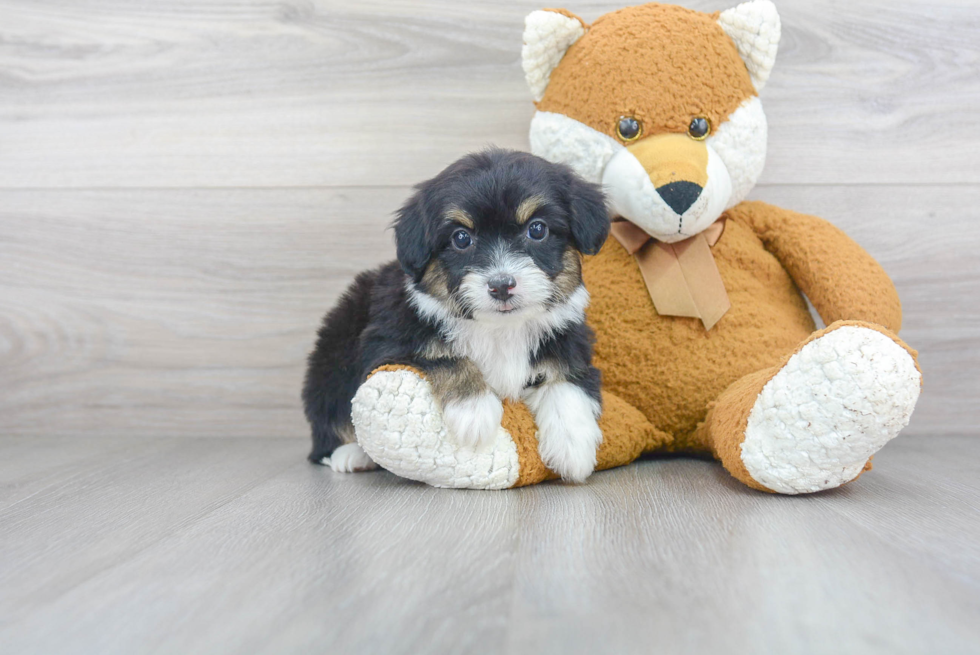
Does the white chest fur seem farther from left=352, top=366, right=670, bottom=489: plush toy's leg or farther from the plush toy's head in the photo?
the plush toy's head

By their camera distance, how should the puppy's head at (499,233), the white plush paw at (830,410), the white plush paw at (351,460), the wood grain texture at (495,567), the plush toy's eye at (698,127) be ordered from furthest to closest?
the white plush paw at (351,460), the plush toy's eye at (698,127), the puppy's head at (499,233), the white plush paw at (830,410), the wood grain texture at (495,567)

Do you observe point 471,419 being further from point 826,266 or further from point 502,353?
point 826,266

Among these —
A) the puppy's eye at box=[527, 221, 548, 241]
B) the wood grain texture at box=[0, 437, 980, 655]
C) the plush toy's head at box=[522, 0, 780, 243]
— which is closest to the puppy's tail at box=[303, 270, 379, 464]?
the wood grain texture at box=[0, 437, 980, 655]

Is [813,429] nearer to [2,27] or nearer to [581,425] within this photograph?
[581,425]

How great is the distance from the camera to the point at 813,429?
146 cm

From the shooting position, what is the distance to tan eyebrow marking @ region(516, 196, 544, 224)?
1.56m

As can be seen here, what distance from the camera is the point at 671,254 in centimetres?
194

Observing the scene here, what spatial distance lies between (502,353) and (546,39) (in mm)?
838

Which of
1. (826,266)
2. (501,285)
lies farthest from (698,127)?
(501,285)

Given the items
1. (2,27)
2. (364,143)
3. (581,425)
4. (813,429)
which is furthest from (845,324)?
(2,27)

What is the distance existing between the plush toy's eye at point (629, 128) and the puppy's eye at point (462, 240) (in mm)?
543

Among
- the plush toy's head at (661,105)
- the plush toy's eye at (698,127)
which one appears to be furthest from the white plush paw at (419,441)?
the plush toy's eye at (698,127)

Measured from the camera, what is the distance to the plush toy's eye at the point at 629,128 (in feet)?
6.08

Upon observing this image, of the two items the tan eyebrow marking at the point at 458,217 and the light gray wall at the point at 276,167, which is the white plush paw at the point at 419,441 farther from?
the light gray wall at the point at 276,167
